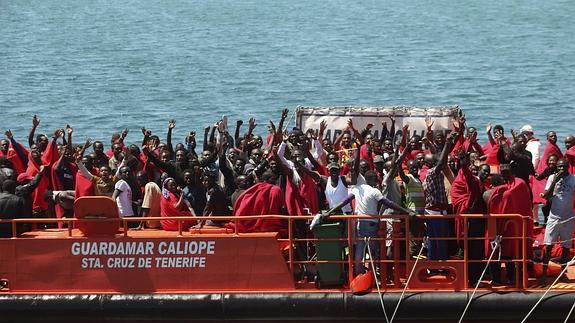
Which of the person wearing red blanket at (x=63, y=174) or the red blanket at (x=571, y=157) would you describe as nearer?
the person wearing red blanket at (x=63, y=174)

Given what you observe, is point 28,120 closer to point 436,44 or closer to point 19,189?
point 436,44

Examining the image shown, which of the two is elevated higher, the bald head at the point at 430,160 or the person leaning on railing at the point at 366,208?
the bald head at the point at 430,160

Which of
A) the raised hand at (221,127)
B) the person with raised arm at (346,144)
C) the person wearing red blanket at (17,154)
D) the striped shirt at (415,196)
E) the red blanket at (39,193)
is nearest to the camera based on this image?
the striped shirt at (415,196)

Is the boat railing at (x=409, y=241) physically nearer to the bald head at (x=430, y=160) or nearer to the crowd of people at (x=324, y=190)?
the crowd of people at (x=324, y=190)

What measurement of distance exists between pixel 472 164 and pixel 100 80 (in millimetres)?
33724

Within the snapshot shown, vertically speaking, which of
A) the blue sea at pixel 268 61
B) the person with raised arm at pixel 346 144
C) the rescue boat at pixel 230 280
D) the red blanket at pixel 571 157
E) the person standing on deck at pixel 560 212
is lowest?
the rescue boat at pixel 230 280

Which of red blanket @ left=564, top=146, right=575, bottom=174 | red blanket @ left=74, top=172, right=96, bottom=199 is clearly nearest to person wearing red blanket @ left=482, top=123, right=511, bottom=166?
red blanket @ left=564, top=146, right=575, bottom=174

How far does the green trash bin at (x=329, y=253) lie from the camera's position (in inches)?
448

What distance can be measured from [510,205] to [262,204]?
254 cm

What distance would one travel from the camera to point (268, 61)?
5006cm

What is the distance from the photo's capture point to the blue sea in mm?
41188

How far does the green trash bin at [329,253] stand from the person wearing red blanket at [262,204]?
556 millimetres

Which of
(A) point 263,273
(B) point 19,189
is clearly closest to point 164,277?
(A) point 263,273

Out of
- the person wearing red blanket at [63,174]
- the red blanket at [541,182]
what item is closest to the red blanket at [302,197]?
the person wearing red blanket at [63,174]
